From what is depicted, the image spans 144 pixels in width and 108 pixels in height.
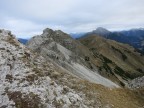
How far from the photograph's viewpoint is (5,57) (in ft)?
120

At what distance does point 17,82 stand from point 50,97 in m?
4.17

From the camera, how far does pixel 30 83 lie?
3303 cm

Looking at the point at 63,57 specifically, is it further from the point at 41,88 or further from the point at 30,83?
the point at 41,88

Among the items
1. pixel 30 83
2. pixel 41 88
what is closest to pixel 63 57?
pixel 30 83

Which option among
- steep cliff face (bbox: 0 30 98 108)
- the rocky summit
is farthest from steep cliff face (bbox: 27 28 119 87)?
steep cliff face (bbox: 0 30 98 108)

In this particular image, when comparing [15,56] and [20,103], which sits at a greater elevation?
[15,56]

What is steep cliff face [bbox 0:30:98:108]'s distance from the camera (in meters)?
30.8

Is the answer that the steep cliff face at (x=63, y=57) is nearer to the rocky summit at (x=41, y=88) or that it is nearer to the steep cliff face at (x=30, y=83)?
the rocky summit at (x=41, y=88)

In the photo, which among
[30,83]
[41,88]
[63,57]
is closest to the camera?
[41,88]

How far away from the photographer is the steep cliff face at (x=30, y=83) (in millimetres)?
30750

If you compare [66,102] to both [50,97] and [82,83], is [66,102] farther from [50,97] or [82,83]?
[82,83]

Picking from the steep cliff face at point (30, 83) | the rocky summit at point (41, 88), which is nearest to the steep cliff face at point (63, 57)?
the rocky summit at point (41, 88)

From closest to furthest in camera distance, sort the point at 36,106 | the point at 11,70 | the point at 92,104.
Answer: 1. the point at 36,106
2. the point at 92,104
3. the point at 11,70

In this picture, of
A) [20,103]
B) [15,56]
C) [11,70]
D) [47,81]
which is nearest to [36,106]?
[20,103]
